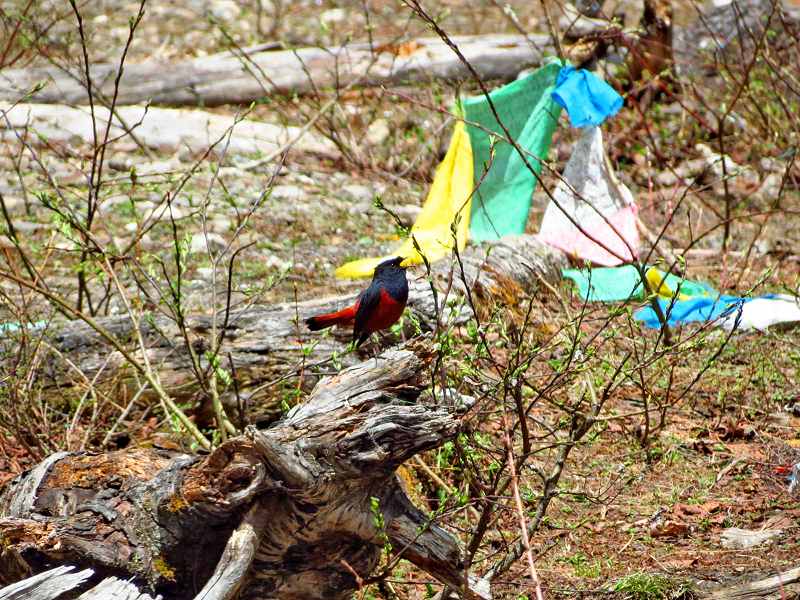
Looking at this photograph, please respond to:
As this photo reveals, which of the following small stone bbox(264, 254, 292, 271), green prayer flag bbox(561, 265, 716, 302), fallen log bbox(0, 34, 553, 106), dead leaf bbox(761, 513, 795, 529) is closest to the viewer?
dead leaf bbox(761, 513, 795, 529)

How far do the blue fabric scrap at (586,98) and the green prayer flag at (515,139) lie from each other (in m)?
0.10

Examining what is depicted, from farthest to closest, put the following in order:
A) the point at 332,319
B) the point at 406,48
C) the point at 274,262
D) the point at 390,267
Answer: the point at 406,48 < the point at 274,262 < the point at 332,319 < the point at 390,267

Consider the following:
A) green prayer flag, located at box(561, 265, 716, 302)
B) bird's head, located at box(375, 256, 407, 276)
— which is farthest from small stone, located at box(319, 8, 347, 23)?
bird's head, located at box(375, 256, 407, 276)

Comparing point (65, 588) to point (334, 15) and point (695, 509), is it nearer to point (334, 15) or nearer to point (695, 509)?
point (695, 509)

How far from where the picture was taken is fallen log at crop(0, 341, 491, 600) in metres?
2.63

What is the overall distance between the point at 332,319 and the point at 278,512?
1.40 meters

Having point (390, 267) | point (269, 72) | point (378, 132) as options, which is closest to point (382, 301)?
point (390, 267)

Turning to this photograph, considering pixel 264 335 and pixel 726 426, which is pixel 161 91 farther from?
pixel 726 426

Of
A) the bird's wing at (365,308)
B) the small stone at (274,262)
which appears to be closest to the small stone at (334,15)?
the small stone at (274,262)

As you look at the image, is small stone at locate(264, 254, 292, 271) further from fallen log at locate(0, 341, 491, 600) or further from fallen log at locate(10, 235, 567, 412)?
fallen log at locate(0, 341, 491, 600)

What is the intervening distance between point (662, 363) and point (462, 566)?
1850mm

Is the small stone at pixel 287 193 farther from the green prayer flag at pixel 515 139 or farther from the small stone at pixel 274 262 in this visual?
the green prayer flag at pixel 515 139

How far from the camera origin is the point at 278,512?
2.73 meters

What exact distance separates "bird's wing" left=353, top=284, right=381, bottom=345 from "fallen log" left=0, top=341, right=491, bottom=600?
0.79 metres
